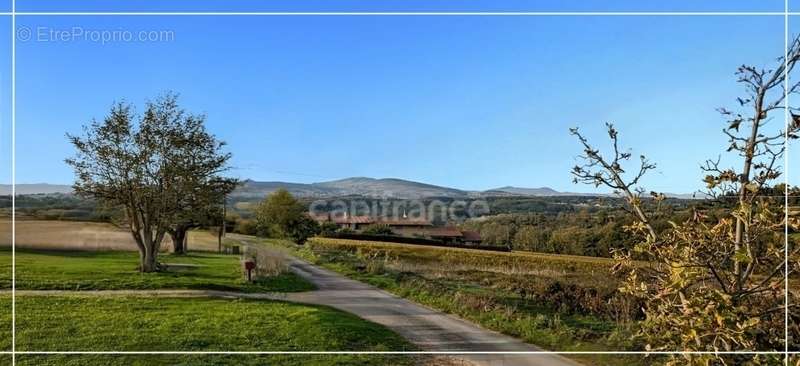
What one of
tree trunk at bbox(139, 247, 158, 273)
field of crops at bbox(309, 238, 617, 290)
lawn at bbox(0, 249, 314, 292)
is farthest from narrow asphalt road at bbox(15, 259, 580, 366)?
field of crops at bbox(309, 238, 617, 290)

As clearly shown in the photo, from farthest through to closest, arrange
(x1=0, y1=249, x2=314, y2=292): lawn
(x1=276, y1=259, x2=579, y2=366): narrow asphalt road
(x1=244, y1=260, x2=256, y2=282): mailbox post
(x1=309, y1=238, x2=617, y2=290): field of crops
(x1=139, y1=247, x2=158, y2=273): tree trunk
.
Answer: (x1=244, y1=260, x2=256, y2=282): mailbox post
(x1=139, y1=247, x2=158, y2=273): tree trunk
(x1=276, y1=259, x2=579, y2=366): narrow asphalt road
(x1=0, y1=249, x2=314, y2=292): lawn
(x1=309, y1=238, x2=617, y2=290): field of crops

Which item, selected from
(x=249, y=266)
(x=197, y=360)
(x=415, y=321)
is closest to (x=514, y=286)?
(x=415, y=321)

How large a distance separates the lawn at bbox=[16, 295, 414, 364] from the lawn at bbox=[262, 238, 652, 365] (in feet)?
2.33

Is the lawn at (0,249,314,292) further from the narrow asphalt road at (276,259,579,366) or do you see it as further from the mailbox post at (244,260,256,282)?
the narrow asphalt road at (276,259,579,366)

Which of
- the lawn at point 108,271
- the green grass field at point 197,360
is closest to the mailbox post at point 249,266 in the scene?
the lawn at point 108,271

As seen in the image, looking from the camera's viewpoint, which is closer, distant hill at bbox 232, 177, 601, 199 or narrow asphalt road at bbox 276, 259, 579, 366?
distant hill at bbox 232, 177, 601, 199

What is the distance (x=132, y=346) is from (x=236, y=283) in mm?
1643

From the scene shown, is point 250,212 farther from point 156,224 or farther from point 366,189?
point 156,224

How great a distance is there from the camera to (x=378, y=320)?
6.71 meters

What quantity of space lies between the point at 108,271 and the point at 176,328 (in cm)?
90

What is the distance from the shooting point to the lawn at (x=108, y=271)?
4.78 meters

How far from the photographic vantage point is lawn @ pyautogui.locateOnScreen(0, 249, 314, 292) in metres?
4.78

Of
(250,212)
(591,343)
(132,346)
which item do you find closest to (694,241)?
(591,343)

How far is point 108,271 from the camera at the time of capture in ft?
17.4
